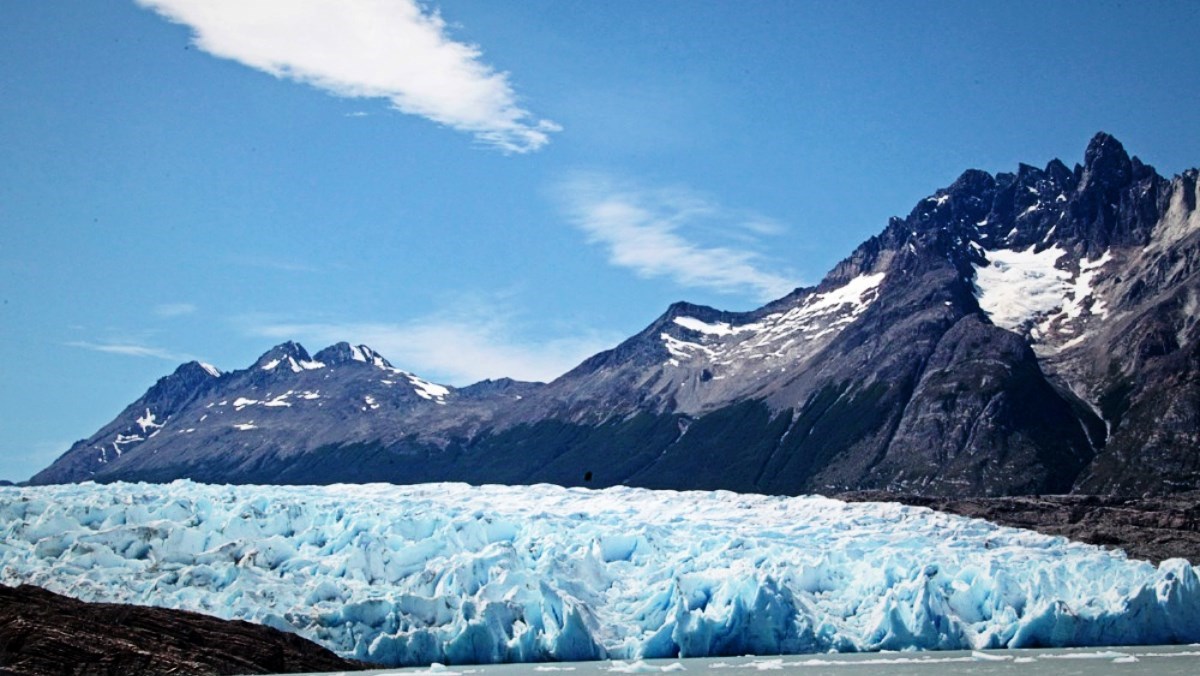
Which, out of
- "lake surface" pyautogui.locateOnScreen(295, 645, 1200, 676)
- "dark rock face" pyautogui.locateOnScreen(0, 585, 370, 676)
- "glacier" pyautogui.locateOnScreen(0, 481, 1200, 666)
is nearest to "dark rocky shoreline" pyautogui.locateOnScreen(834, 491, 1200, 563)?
"glacier" pyautogui.locateOnScreen(0, 481, 1200, 666)

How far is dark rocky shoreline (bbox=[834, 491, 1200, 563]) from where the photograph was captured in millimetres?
65062

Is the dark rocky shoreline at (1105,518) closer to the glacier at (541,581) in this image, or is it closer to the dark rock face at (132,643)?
the glacier at (541,581)

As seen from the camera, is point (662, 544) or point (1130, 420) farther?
point (1130, 420)

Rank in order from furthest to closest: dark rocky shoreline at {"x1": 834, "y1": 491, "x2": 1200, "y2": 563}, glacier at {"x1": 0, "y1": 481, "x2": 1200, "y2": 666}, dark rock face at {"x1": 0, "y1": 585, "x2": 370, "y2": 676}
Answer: dark rocky shoreline at {"x1": 834, "y1": 491, "x2": 1200, "y2": 563} → glacier at {"x1": 0, "y1": 481, "x2": 1200, "y2": 666} → dark rock face at {"x1": 0, "y1": 585, "x2": 370, "y2": 676}

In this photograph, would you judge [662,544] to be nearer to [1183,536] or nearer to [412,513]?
[412,513]

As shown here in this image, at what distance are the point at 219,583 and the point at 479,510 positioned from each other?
1073 cm

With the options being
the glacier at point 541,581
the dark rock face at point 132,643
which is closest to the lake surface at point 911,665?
the glacier at point 541,581

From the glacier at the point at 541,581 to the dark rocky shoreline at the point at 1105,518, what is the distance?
14.4m

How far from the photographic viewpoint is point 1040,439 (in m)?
152

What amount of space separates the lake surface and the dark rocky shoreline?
22160 millimetres

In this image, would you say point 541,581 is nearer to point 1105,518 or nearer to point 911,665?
point 911,665

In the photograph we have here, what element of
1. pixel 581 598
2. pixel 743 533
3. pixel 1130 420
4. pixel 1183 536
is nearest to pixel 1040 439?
pixel 1130 420

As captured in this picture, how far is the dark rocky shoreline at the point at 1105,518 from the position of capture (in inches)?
2562

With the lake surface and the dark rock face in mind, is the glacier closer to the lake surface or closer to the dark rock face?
the dark rock face
